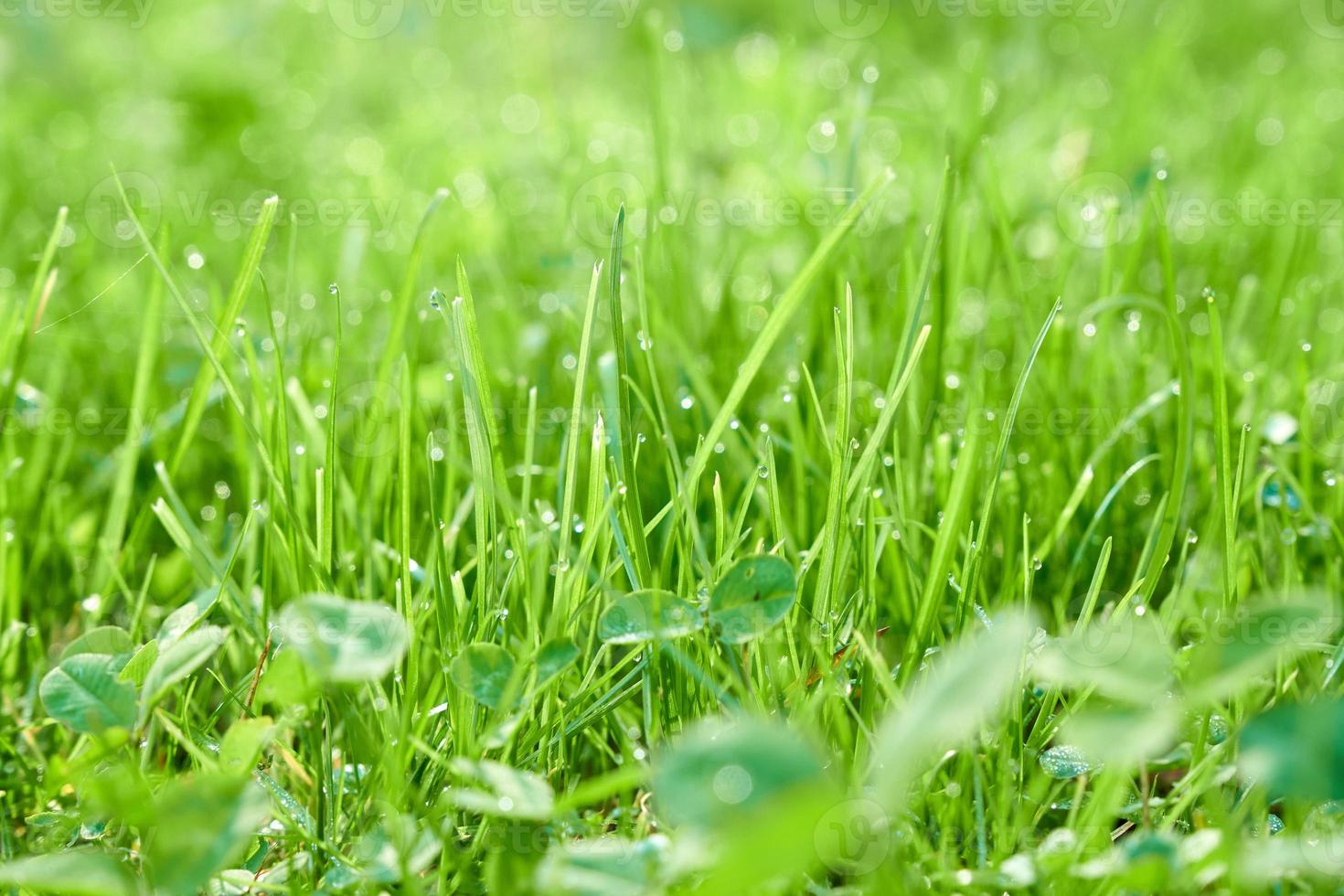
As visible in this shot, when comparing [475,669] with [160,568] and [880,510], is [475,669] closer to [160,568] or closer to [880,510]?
[880,510]

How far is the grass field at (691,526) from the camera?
0.71m

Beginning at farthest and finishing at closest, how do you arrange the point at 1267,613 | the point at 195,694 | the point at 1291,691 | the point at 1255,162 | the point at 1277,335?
the point at 1255,162 → the point at 1277,335 → the point at 195,694 → the point at 1291,691 → the point at 1267,613

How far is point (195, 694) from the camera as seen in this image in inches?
44.2

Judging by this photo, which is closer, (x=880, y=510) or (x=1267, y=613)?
(x=1267, y=613)

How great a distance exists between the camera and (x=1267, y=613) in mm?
674

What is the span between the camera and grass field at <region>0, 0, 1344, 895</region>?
71 centimetres

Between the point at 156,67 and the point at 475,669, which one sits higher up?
the point at 156,67

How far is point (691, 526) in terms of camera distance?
3.10 ft

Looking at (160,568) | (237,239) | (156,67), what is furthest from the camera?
(156,67)

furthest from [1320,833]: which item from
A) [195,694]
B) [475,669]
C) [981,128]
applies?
[981,128]

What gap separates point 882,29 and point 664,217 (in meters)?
2.73

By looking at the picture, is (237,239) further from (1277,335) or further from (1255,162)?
(1255,162)

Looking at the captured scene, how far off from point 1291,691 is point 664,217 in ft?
3.52

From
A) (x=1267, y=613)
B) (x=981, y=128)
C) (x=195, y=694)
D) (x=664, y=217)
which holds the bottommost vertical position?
(x=195, y=694)
